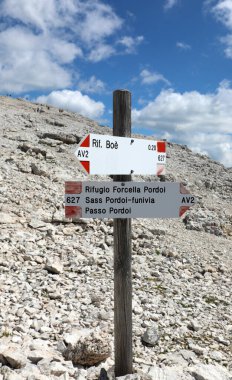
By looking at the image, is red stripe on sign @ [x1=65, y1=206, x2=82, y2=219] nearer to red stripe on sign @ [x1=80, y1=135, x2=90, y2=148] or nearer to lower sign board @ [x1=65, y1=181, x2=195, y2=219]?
lower sign board @ [x1=65, y1=181, x2=195, y2=219]

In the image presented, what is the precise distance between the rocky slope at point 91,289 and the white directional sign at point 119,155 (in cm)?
249

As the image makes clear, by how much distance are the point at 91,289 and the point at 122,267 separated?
121 inches

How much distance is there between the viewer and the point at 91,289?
309 inches

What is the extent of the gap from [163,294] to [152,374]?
9.84ft

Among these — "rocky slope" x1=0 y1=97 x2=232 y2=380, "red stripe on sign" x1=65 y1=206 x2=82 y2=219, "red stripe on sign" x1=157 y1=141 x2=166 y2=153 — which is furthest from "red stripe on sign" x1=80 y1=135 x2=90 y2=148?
"rocky slope" x1=0 y1=97 x2=232 y2=380

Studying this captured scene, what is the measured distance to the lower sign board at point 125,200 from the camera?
4668 millimetres

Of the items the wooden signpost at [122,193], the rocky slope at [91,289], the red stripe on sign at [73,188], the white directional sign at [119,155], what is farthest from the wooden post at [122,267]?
the red stripe on sign at [73,188]

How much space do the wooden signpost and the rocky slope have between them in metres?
0.70

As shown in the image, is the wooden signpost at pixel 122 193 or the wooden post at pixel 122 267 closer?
the wooden signpost at pixel 122 193

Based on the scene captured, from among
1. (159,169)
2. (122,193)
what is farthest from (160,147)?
(122,193)

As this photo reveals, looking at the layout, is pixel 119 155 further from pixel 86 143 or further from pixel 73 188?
pixel 73 188

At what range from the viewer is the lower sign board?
4.67 m

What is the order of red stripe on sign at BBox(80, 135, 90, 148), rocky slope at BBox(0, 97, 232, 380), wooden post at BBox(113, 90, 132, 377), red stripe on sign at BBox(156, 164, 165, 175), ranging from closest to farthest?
red stripe on sign at BBox(80, 135, 90, 148)
wooden post at BBox(113, 90, 132, 377)
red stripe on sign at BBox(156, 164, 165, 175)
rocky slope at BBox(0, 97, 232, 380)

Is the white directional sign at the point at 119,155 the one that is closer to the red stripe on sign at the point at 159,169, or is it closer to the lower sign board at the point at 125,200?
the red stripe on sign at the point at 159,169
